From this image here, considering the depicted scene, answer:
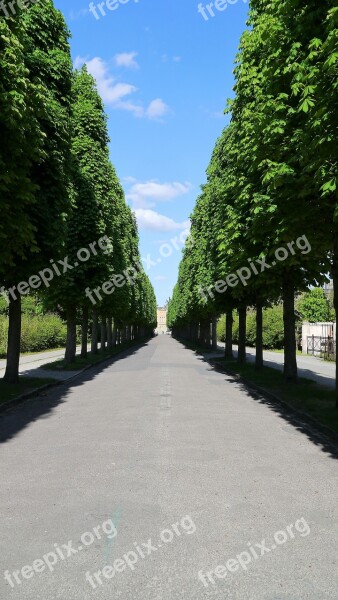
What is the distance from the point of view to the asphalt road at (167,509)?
3.71 metres

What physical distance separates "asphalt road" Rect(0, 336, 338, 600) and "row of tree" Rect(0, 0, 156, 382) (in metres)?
5.04

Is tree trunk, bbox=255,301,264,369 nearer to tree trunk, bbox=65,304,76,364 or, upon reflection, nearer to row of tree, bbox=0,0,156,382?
row of tree, bbox=0,0,156,382

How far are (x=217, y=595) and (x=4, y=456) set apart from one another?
15.8 feet

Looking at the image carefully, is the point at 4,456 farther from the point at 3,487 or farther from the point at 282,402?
the point at 282,402

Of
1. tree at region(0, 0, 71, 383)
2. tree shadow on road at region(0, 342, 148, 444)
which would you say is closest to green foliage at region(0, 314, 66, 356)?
tree shadow on road at region(0, 342, 148, 444)

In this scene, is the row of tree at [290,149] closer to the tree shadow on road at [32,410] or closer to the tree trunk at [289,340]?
the tree trunk at [289,340]

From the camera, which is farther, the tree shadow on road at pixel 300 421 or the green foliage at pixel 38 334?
the green foliage at pixel 38 334

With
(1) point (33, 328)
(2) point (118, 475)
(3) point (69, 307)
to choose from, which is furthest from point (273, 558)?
(1) point (33, 328)

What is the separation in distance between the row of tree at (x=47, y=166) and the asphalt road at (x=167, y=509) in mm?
5036

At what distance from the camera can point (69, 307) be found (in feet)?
78.4

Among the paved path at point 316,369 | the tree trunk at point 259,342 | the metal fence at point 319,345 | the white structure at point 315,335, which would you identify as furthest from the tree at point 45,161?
the white structure at point 315,335

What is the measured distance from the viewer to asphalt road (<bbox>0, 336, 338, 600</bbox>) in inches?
146

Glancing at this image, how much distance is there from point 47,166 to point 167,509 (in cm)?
1262

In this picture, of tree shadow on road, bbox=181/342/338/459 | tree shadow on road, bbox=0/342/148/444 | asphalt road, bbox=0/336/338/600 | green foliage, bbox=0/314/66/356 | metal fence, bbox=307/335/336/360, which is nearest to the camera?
asphalt road, bbox=0/336/338/600
